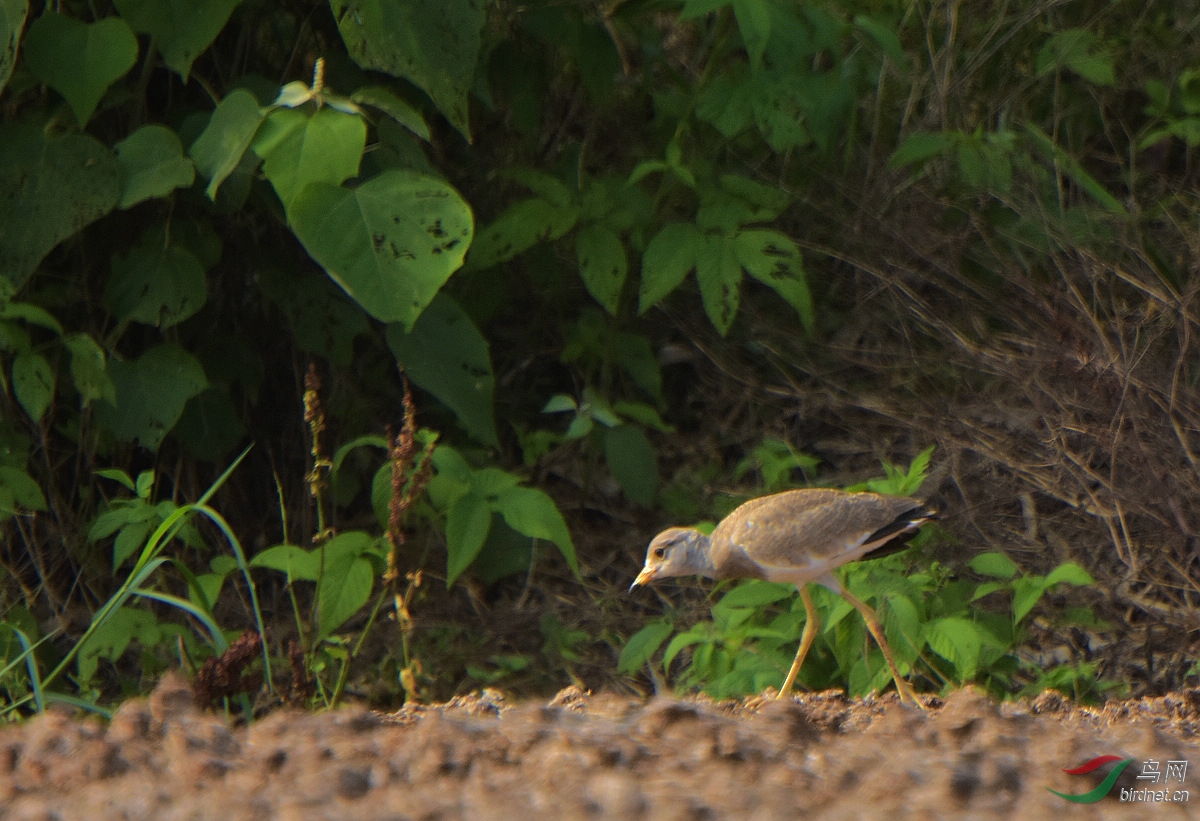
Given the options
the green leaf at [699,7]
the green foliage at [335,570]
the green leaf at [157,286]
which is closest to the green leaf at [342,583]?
the green foliage at [335,570]

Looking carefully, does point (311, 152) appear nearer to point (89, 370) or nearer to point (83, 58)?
point (83, 58)

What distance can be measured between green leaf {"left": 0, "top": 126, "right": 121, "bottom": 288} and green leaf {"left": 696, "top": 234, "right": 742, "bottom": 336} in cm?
173

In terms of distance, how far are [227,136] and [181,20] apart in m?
0.42

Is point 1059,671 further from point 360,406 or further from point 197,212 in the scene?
point 197,212

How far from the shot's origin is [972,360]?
4.14 metres

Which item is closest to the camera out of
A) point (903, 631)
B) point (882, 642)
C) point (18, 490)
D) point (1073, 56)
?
point (882, 642)

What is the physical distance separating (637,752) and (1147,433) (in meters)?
2.22

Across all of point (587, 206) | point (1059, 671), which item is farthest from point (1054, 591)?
point (587, 206)

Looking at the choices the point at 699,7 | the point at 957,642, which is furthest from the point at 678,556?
the point at 699,7

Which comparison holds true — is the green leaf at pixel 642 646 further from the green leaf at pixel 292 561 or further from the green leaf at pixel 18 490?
the green leaf at pixel 18 490

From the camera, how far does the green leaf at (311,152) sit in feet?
10.3

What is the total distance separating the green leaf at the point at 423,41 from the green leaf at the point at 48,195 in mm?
804

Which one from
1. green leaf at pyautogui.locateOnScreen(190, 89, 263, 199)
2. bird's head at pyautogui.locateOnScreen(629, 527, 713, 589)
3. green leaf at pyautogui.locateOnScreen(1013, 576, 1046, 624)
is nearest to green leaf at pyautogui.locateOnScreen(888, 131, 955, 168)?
green leaf at pyautogui.locateOnScreen(1013, 576, 1046, 624)

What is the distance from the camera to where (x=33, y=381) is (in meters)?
3.53
